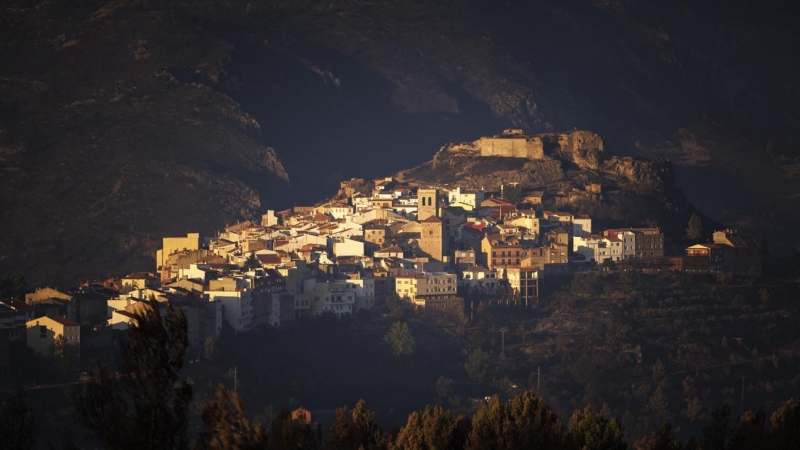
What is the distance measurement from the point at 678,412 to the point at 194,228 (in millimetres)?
31725

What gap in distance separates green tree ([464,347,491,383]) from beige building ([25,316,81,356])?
16.4 meters

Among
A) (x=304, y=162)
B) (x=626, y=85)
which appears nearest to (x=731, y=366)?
(x=304, y=162)

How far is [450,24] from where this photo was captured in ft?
490

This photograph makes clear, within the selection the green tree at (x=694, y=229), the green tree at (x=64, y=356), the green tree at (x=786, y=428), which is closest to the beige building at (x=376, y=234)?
the green tree at (x=694, y=229)

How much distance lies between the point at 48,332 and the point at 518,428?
87.8ft

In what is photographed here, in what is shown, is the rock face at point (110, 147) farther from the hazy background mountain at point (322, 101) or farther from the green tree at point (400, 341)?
the green tree at point (400, 341)

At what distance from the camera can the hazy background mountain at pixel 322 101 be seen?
107 meters

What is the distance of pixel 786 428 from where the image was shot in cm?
5047

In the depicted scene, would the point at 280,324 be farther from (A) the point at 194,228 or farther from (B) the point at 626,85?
(B) the point at 626,85

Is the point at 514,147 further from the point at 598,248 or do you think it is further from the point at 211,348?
the point at 211,348

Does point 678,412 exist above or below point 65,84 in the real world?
below

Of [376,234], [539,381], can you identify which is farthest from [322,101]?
[539,381]

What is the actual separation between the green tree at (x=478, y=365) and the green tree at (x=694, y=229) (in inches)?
812

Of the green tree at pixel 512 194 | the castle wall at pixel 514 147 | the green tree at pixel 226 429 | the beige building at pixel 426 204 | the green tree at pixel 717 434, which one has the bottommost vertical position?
the green tree at pixel 717 434
